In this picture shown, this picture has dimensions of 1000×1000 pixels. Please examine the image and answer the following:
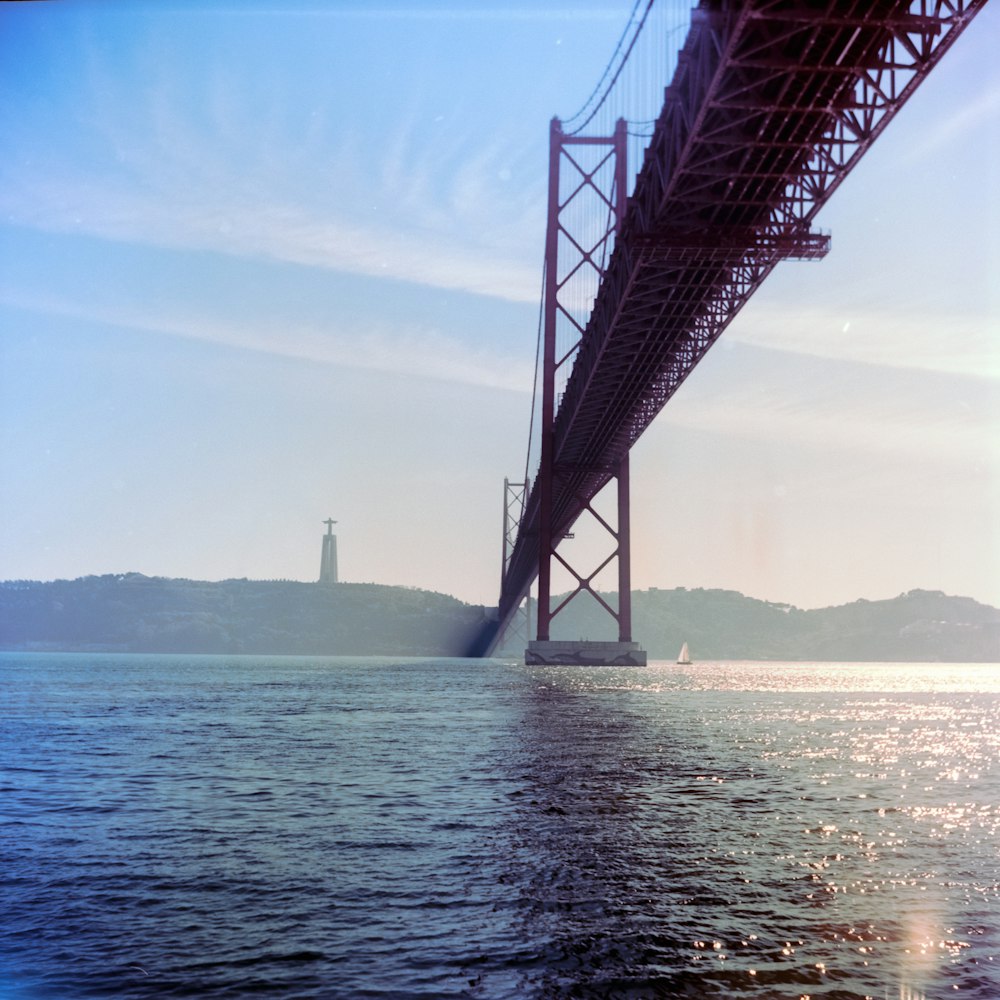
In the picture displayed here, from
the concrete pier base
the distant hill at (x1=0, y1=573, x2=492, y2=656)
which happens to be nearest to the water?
the concrete pier base

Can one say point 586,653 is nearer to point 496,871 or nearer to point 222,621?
point 496,871

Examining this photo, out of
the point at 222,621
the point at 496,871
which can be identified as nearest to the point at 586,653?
the point at 496,871

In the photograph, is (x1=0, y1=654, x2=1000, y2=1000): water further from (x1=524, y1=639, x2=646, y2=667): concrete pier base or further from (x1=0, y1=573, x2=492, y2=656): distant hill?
(x1=0, y1=573, x2=492, y2=656): distant hill

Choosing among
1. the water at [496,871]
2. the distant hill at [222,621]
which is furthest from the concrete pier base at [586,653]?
the distant hill at [222,621]

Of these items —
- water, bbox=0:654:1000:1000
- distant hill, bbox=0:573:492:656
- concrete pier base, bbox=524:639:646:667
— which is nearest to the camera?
water, bbox=0:654:1000:1000

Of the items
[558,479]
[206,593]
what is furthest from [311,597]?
[558,479]
